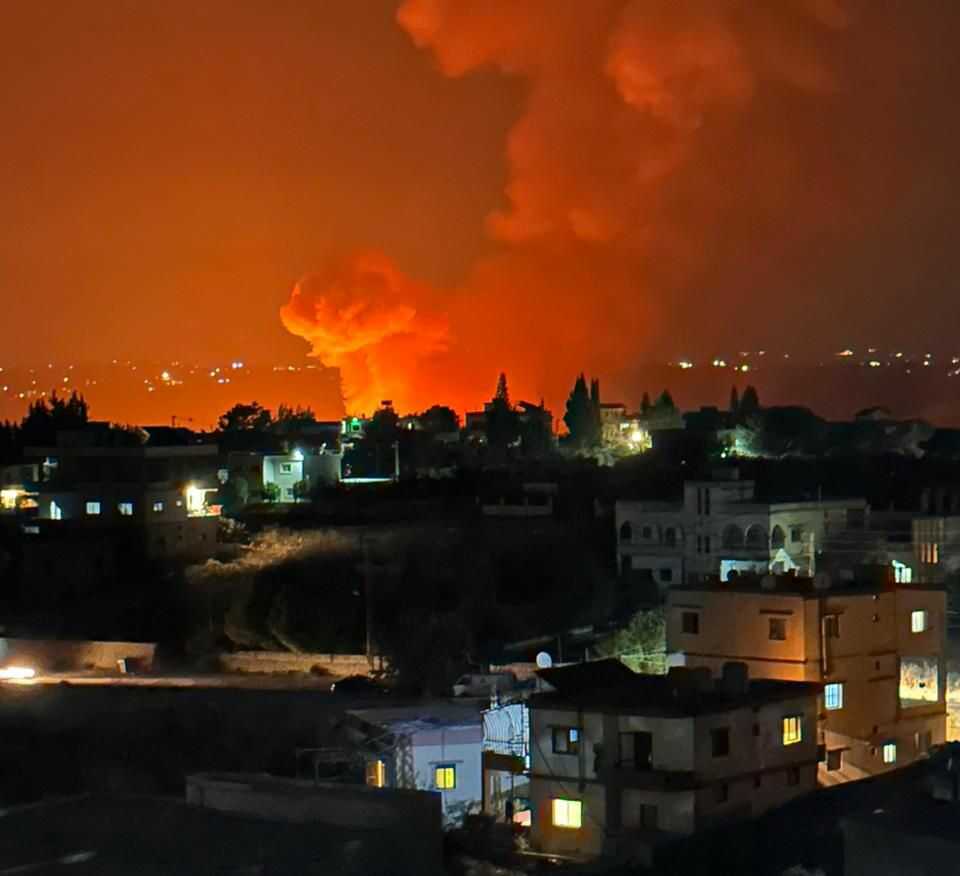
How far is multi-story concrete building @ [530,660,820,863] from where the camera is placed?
521 inches

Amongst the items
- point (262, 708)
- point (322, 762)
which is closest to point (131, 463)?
point (262, 708)

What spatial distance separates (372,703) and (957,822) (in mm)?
8606

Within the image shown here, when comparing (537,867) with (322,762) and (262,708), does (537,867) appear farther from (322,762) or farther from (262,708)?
(262,708)

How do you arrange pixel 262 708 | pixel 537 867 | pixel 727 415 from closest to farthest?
1. pixel 537 867
2. pixel 262 708
3. pixel 727 415

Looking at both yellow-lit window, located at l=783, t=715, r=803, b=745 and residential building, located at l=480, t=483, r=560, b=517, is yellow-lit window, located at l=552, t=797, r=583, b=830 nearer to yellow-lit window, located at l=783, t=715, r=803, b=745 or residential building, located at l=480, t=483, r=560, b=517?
yellow-lit window, located at l=783, t=715, r=803, b=745

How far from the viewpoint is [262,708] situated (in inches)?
723

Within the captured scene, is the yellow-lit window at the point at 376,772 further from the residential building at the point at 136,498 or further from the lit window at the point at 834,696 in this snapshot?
the residential building at the point at 136,498

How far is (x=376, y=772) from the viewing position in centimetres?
1470

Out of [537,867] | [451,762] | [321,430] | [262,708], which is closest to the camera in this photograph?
[537,867]

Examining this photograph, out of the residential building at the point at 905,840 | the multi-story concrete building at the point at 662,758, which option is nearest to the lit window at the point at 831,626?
the multi-story concrete building at the point at 662,758

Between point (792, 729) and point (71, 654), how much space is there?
384 inches

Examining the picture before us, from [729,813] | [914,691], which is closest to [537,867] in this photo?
[729,813]

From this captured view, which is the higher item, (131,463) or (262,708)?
(131,463)

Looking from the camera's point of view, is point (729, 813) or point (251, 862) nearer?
point (251, 862)
